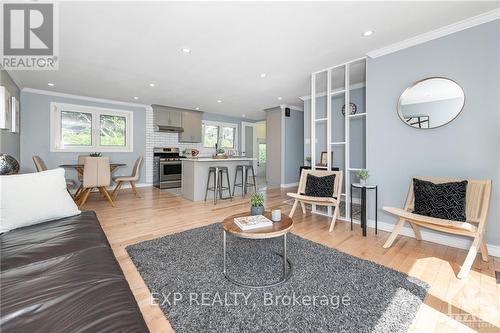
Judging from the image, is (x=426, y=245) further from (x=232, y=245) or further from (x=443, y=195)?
(x=232, y=245)

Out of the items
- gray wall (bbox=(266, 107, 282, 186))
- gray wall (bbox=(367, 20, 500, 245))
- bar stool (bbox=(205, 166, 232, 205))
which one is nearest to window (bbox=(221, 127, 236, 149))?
gray wall (bbox=(266, 107, 282, 186))

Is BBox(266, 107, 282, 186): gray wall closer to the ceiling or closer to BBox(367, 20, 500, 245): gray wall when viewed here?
the ceiling

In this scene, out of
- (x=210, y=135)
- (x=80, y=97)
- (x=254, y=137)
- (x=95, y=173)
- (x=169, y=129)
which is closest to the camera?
(x=95, y=173)

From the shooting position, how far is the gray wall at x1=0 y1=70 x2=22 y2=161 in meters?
3.48

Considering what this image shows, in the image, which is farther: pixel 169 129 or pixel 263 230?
pixel 169 129

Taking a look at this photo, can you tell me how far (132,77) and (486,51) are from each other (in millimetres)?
4969

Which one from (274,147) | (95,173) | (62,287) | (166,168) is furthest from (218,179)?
(62,287)

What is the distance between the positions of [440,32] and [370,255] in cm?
264

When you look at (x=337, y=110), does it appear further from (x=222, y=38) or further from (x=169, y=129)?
(x=169, y=129)

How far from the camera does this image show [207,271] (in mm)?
1901

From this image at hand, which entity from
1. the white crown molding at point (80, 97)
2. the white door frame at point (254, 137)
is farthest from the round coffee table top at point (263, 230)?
the white door frame at point (254, 137)

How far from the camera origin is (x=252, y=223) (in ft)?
6.05

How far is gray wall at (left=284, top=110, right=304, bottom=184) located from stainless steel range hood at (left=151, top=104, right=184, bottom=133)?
11.0ft

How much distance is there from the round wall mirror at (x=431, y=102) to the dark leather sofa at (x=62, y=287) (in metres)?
3.33
